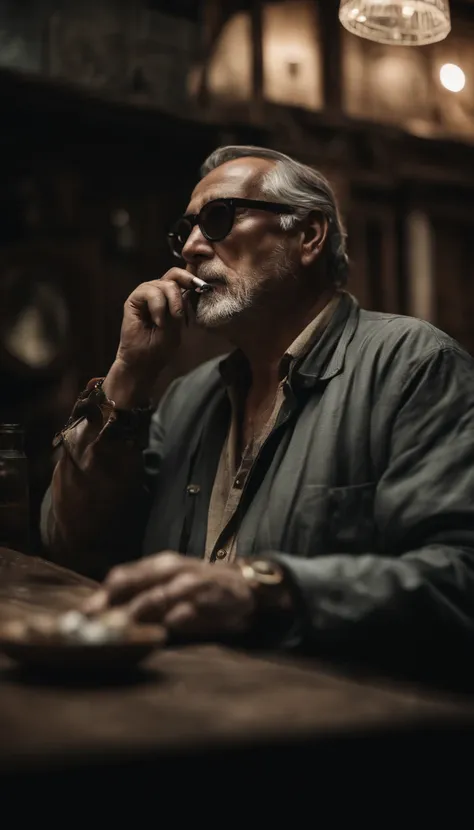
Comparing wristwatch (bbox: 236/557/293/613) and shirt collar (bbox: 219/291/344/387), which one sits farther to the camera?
shirt collar (bbox: 219/291/344/387)

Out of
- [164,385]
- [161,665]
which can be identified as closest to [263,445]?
[161,665]

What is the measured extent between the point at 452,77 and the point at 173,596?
5.48 metres

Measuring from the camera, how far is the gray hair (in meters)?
2.82

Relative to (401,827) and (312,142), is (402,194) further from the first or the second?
(401,827)

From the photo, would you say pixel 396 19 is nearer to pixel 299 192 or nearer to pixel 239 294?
pixel 299 192

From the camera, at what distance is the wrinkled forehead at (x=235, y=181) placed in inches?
110

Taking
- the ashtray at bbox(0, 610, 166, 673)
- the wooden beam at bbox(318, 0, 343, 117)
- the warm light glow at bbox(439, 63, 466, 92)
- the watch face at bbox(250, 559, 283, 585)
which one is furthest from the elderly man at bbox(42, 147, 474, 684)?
the warm light glow at bbox(439, 63, 466, 92)

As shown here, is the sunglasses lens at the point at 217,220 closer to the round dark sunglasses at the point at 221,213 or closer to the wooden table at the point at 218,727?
the round dark sunglasses at the point at 221,213

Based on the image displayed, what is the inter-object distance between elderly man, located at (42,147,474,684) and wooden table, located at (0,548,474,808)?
221 mm

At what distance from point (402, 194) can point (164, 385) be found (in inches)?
78.5

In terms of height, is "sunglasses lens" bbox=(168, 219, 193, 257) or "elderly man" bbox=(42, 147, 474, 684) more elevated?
"sunglasses lens" bbox=(168, 219, 193, 257)

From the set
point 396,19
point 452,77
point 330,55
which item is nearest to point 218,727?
point 396,19

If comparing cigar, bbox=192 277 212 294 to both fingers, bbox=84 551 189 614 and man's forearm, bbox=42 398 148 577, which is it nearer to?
man's forearm, bbox=42 398 148 577

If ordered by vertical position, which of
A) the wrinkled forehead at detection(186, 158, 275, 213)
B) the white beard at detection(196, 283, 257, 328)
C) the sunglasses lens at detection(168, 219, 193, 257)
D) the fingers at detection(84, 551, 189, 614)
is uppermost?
the wrinkled forehead at detection(186, 158, 275, 213)
